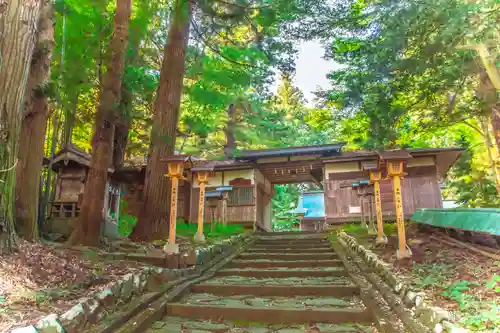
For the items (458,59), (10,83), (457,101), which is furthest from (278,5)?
(457,101)

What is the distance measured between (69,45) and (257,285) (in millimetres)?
8737

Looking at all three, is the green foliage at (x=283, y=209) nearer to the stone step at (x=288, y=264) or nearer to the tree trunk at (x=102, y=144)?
the stone step at (x=288, y=264)

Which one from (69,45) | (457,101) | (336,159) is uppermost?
(69,45)

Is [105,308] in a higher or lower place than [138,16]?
lower

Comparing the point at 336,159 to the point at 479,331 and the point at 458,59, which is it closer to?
the point at 458,59

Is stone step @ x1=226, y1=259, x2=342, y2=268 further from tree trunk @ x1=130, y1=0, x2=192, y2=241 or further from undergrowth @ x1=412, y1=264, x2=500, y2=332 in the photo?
tree trunk @ x1=130, y1=0, x2=192, y2=241

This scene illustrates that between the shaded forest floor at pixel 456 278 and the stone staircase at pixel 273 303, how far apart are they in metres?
0.85

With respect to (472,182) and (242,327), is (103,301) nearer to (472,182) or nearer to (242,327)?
(242,327)

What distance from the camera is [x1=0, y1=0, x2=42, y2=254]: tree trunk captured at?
408cm

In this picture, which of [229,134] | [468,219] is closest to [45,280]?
[468,219]

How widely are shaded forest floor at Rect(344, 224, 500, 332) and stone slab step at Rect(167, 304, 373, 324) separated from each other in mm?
893

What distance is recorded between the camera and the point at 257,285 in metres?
5.51

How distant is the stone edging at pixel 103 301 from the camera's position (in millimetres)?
2932

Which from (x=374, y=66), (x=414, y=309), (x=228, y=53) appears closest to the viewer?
(x=414, y=309)
